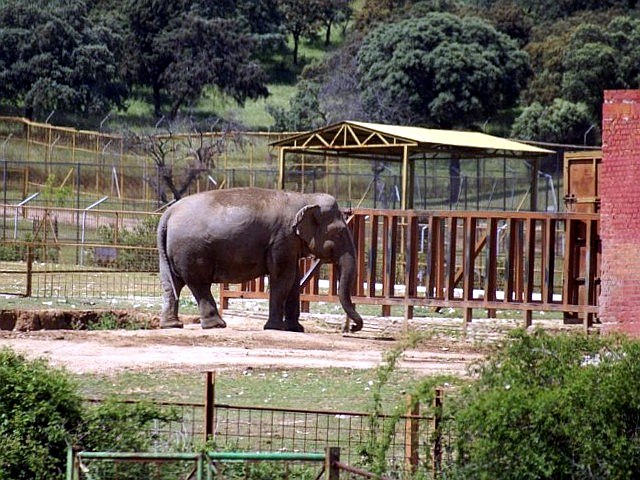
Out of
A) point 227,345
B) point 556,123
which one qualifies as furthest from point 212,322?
point 556,123

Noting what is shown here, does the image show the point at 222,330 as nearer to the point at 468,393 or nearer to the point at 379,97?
the point at 468,393

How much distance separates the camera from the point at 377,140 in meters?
29.7

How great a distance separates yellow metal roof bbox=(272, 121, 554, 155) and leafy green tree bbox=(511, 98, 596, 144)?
33.6 m

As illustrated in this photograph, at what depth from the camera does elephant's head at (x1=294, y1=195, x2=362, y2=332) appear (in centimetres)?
2036

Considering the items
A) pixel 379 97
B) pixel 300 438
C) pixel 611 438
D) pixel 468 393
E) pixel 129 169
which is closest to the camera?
pixel 611 438

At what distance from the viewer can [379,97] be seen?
67375 millimetres

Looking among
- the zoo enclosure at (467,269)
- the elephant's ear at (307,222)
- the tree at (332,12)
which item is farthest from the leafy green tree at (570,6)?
the elephant's ear at (307,222)

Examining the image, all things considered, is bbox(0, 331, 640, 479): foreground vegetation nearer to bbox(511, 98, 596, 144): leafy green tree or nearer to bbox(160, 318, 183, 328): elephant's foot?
bbox(160, 318, 183, 328): elephant's foot

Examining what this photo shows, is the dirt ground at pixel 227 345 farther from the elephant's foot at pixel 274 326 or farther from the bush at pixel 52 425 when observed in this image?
the bush at pixel 52 425

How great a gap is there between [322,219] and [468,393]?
1176 centimetres

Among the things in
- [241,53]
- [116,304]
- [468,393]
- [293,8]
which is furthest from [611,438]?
[293,8]

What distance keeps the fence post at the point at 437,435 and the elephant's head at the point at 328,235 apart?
11083 mm

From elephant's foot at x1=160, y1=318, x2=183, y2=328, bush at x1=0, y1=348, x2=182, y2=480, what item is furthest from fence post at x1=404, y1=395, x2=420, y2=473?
elephant's foot at x1=160, y1=318, x2=183, y2=328

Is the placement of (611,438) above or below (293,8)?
below
